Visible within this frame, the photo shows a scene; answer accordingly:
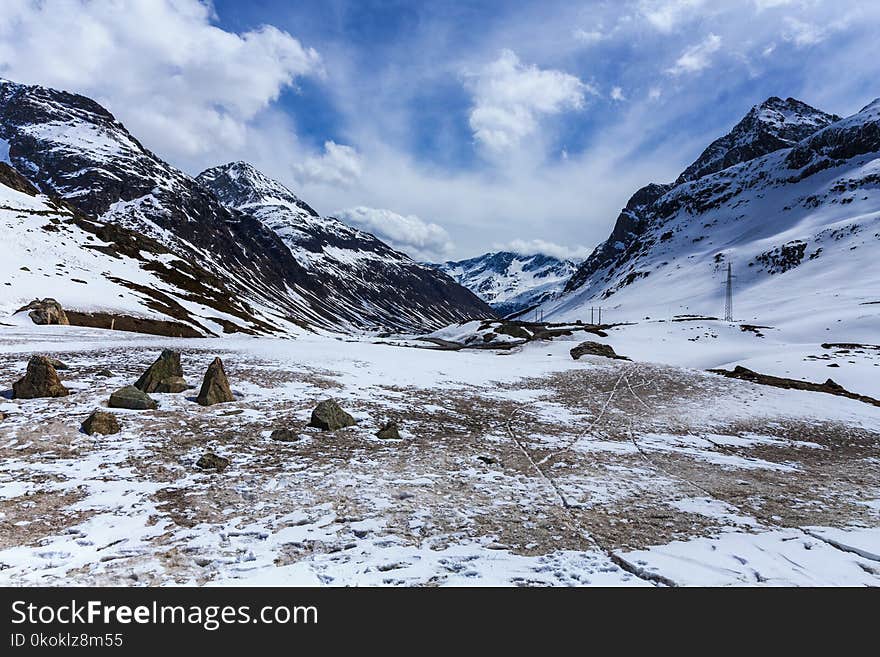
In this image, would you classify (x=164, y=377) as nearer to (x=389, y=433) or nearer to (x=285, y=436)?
(x=285, y=436)

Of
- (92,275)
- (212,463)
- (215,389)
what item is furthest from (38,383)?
(92,275)

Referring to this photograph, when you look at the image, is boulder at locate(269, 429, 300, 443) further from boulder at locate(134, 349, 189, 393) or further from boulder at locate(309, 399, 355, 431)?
boulder at locate(134, 349, 189, 393)

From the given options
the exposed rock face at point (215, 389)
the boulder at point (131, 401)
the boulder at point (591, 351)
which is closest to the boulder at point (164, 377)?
the exposed rock face at point (215, 389)

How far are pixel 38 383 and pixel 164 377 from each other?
10.2 ft

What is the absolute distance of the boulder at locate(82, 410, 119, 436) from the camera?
32.9 ft

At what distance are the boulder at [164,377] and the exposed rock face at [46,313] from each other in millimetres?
30240

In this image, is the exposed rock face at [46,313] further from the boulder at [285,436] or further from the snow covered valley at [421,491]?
the boulder at [285,436]

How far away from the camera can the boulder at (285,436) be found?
11.0m

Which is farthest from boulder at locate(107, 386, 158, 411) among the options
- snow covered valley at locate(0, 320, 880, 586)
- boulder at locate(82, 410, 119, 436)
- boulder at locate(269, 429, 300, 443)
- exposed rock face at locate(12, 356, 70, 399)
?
boulder at locate(269, 429, 300, 443)

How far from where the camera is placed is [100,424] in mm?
10094

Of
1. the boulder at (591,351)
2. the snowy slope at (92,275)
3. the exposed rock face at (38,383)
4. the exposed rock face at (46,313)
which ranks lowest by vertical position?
the exposed rock face at (38,383)

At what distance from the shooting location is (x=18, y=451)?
8.70 metres

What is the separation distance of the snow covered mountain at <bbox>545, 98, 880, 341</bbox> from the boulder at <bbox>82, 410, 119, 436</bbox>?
75.7 meters
